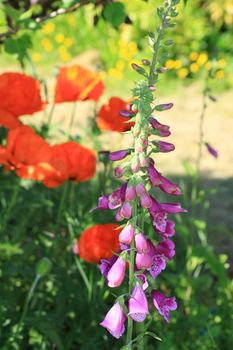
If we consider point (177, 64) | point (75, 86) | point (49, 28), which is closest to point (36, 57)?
point (49, 28)

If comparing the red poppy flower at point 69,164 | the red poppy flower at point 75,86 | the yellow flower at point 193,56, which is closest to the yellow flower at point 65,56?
the yellow flower at point 193,56

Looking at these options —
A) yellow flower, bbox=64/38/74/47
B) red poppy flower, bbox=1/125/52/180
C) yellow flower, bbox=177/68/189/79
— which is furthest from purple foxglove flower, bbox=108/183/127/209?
yellow flower, bbox=64/38/74/47

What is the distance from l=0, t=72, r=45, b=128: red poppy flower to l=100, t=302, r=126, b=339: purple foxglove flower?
1103 millimetres

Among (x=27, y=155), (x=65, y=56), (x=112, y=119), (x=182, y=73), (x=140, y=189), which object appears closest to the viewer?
(x=140, y=189)

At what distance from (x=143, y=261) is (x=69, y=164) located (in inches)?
38.8

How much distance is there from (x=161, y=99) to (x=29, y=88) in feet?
14.6

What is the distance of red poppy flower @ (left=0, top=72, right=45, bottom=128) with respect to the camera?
7.98ft

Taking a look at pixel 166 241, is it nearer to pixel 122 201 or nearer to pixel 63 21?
pixel 122 201

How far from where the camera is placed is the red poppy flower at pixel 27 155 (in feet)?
7.60

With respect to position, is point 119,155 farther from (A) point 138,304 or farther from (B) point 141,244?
(A) point 138,304

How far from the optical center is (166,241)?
5.41 ft

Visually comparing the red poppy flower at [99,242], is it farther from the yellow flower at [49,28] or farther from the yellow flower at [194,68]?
the yellow flower at [49,28]

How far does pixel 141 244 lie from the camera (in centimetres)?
150

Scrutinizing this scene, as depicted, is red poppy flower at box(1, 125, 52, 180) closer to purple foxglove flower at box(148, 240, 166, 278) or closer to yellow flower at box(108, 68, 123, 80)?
purple foxglove flower at box(148, 240, 166, 278)
